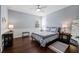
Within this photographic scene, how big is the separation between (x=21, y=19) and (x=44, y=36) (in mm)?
607

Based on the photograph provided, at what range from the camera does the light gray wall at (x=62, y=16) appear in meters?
1.41

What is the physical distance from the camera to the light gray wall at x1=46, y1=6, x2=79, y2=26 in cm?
141

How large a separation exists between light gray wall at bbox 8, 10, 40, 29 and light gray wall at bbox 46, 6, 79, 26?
1.02 feet

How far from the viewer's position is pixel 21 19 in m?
1.54

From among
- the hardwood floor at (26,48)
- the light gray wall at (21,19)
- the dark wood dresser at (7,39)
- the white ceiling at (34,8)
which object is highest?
the white ceiling at (34,8)

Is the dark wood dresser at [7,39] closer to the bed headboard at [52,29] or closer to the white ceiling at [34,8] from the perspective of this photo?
the white ceiling at [34,8]

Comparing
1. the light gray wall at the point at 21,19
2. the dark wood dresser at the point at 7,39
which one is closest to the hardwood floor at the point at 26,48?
the dark wood dresser at the point at 7,39

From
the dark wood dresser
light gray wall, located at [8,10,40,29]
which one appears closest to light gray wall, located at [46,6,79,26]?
light gray wall, located at [8,10,40,29]

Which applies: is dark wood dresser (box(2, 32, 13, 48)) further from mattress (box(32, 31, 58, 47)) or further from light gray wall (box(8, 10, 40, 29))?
mattress (box(32, 31, 58, 47))

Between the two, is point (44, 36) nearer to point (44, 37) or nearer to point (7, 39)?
point (44, 37)

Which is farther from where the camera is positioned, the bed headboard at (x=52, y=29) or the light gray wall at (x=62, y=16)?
the bed headboard at (x=52, y=29)

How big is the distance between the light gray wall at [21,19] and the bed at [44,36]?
0.69ft

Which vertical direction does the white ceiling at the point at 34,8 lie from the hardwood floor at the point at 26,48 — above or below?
above
